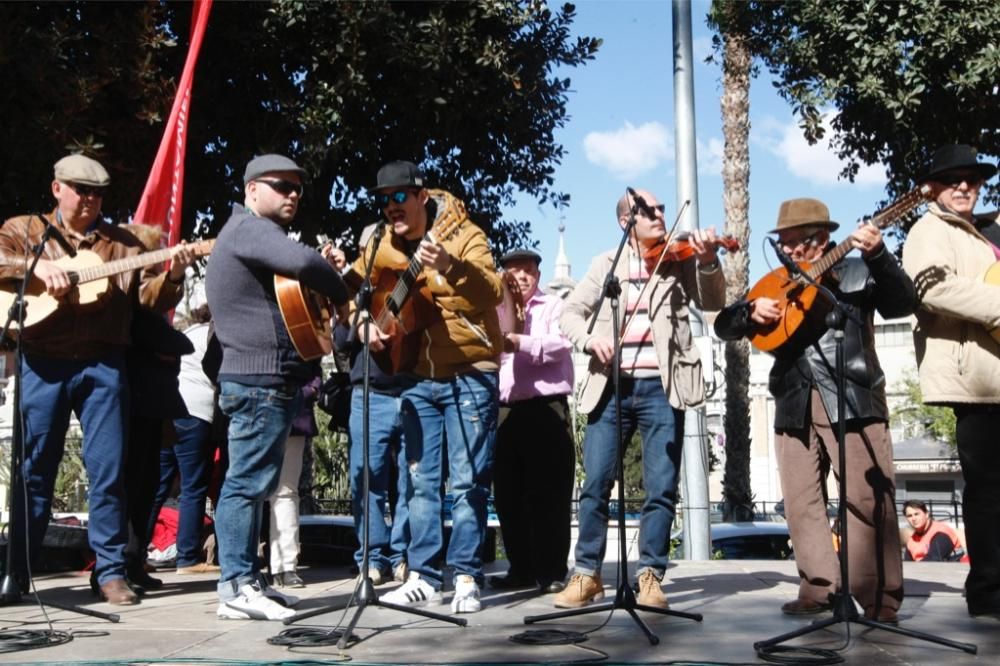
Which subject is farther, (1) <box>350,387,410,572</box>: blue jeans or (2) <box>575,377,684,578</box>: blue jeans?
(1) <box>350,387,410,572</box>: blue jeans

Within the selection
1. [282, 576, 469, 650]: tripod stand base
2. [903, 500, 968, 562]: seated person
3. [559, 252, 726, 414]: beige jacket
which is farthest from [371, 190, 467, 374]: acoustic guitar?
[903, 500, 968, 562]: seated person

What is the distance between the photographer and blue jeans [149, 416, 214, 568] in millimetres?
7867

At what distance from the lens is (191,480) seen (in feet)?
26.1

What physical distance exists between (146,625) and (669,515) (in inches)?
103

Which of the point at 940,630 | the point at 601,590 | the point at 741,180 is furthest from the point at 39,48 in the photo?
the point at 741,180

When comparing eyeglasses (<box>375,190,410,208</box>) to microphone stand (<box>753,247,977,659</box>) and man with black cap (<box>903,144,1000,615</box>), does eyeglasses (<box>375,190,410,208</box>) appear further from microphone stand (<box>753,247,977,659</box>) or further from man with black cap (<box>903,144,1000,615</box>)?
man with black cap (<box>903,144,1000,615</box>)

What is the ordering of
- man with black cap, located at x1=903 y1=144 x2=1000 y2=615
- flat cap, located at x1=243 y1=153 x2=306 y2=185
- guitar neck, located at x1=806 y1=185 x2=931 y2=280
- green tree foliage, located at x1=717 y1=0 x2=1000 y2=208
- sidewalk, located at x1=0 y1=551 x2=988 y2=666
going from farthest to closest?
green tree foliage, located at x1=717 y1=0 x2=1000 y2=208 < flat cap, located at x1=243 y1=153 x2=306 y2=185 < man with black cap, located at x1=903 y1=144 x2=1000 y2=615 < guitar neck, located at x1=806 y1=185 x2=931 y2=280 < sidewalk, located at x1=0 y1=551 x2=988 y2=666

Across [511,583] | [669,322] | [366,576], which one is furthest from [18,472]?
[669,322]

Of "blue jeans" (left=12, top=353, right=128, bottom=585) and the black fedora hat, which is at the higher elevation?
the black fedora hat

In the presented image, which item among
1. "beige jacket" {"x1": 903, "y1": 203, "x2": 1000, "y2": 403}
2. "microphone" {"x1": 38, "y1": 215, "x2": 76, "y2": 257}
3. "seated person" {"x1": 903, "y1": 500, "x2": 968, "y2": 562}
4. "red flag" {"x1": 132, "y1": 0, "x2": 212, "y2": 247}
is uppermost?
"red flag" {"x1": 132, "y1": 0, "x2": 212, "y2": 247}

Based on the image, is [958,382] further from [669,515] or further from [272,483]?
Result: [272,483]

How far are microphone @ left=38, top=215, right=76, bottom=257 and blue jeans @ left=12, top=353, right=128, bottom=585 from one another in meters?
0.58

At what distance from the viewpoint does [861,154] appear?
12570 mm

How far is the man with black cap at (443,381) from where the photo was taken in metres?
5.80
